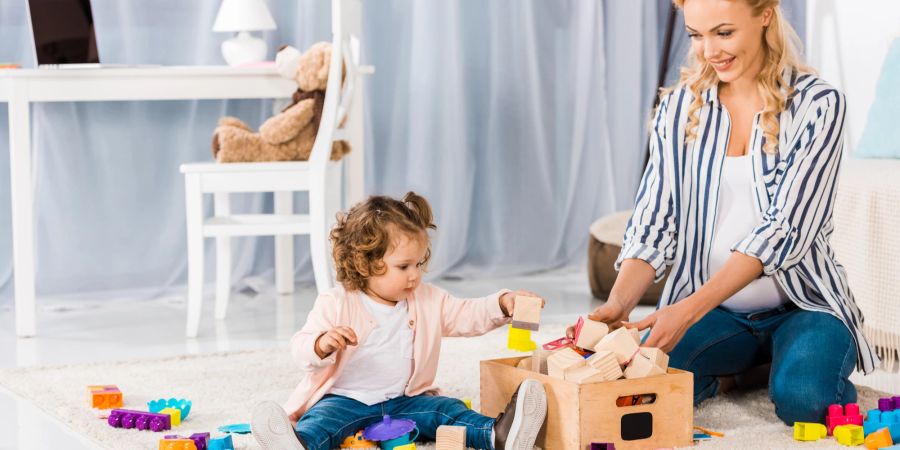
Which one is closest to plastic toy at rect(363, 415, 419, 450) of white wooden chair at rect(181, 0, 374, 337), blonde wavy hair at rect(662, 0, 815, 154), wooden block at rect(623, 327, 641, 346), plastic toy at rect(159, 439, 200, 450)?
plastic toy at rect(159, 439, 200, 450)

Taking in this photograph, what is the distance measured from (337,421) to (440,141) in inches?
89.7

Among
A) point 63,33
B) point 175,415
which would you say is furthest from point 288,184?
point 175,415

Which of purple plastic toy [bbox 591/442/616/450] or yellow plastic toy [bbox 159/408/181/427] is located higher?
purple plastic toy [bbox 591/442/616/450]

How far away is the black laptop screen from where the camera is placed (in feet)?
10.9

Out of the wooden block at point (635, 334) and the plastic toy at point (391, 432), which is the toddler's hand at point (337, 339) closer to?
the plastic toy at point (391, 432)

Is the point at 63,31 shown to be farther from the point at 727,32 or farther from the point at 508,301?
the point at 727,32

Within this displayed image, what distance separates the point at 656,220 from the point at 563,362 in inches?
16.8

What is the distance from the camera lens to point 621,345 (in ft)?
6.12

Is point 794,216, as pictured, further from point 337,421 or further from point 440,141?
point 440,141

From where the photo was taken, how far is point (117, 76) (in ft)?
10.5

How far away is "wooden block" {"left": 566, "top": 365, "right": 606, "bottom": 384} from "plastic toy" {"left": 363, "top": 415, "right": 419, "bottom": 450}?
282 mm

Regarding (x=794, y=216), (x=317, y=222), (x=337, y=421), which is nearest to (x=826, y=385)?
(x=794, y=216)

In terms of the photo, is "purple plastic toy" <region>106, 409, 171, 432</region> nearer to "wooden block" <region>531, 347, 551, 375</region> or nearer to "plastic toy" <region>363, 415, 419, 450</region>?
"plastic toy" <region>363, 415, 419, 450</region>

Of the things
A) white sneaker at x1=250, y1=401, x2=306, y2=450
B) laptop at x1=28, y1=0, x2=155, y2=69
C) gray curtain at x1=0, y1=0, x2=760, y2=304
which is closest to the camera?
white sneaker at x1=250, y1=401, x2=306, y2=450
